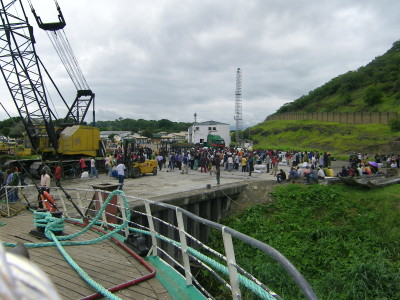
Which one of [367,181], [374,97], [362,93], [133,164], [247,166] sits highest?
[362,93]

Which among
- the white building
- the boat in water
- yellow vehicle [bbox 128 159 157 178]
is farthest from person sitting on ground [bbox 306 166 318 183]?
the white building

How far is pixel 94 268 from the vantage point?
14.6 ft

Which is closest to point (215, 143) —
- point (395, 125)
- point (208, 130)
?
point (208, 130)

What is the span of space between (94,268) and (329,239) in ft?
32.0

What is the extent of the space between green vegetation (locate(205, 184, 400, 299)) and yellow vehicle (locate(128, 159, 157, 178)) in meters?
7.49

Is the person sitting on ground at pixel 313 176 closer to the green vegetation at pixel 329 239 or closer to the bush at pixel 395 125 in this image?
the green vegetation at pixel 329 239

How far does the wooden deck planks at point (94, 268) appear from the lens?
3.79 meters

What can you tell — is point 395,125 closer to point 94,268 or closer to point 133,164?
point 133,164

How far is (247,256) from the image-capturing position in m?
11.2

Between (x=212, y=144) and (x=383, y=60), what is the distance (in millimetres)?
72646

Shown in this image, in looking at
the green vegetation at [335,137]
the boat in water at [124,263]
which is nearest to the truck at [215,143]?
the green vegetation at [335,137]

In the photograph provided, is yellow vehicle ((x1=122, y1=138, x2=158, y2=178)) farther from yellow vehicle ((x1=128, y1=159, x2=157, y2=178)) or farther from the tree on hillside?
the tree on hillside

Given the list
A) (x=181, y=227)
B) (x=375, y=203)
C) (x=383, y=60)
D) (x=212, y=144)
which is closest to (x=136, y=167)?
(x=375, y=203)

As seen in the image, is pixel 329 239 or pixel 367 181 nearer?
pixel 329 239
